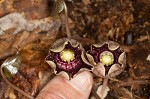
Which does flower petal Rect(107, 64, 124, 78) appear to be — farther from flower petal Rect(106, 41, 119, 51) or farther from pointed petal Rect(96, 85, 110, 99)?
pointed petal Rect(96, 85, 110, 99)

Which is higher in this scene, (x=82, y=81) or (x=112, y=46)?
(x=112, y=46)

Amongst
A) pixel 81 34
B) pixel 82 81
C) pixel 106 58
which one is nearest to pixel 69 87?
pixel 82 81

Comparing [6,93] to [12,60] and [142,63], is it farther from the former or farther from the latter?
[142,63]

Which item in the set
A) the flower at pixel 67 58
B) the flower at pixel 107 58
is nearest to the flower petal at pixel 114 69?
the flower at pixel 107 58

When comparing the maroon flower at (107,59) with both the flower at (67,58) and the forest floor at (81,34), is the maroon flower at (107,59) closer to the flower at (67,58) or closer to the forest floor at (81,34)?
the flower at (67,58)

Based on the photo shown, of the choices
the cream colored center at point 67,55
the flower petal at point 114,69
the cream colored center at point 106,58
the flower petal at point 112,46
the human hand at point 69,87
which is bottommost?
the human hand at point 69,87

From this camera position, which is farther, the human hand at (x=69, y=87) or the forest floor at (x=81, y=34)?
the forest floor at (x=81, y=34)

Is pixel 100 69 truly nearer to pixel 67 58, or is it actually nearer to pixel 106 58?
pixel 106 58

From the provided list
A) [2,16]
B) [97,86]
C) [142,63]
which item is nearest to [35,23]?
[2,16]
